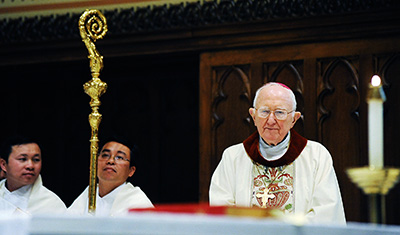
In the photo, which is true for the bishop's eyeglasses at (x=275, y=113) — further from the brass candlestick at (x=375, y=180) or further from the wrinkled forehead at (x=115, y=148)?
the brass candlestick at (x=375, y=180)

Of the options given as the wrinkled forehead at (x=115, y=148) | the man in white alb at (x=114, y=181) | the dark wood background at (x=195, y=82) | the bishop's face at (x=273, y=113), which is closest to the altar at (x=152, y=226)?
the bishop's face at (x=273, y=113)

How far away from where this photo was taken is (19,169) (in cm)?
572

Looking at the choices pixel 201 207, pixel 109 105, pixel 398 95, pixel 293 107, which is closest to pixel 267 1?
pixel 398 95

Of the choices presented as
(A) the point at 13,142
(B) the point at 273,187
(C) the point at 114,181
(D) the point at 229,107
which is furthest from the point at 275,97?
(A) the point at 13,142

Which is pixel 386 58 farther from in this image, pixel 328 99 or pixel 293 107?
pixel 293 107

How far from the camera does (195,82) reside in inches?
293

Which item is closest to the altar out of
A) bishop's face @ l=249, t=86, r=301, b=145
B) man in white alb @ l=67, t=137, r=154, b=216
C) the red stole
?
bishop's face @ l=249, t=86, r=301, b=145

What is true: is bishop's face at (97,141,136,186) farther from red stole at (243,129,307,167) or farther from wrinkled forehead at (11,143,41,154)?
red stole at (243,129,307,167)

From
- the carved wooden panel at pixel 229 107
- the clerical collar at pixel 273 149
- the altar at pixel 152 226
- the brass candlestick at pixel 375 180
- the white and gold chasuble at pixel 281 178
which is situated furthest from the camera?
the carved wooden panel at pixel 229 107

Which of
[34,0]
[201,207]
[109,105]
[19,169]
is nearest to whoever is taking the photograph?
[201,207]

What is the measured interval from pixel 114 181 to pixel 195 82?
212cm

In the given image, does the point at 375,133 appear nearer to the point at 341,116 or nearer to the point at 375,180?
the point at 375,180

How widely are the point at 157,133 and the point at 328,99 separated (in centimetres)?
215

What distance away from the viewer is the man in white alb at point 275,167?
4.59 metres
